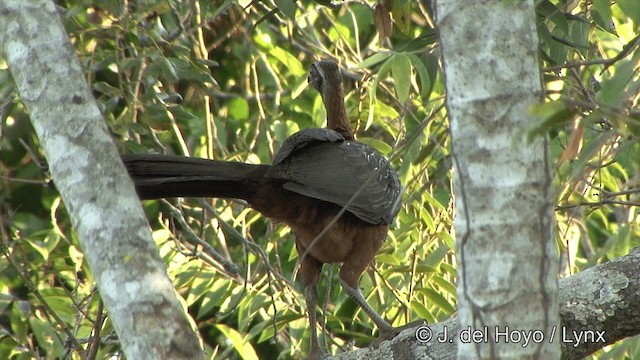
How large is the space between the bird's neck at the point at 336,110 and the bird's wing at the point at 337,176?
0.58 m

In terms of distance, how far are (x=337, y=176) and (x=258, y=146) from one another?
4.56 feet

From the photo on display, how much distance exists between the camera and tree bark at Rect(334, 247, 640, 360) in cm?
274

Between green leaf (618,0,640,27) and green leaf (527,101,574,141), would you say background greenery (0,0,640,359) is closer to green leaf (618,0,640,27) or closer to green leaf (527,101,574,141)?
green leaf (618,0,640,27)

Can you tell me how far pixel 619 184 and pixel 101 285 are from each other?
325cm

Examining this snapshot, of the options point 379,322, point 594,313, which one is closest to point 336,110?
point 379,322

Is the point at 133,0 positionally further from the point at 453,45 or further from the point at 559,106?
the point at 559,106

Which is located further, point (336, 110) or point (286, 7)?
point (336, 110)

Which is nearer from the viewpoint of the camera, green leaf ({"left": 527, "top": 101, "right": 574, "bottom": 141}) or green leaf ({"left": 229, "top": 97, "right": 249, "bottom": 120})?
green leaf ({"left": 527, "top": 101, "right": 574, "bottom": 141})

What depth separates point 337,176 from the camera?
3.54 metres

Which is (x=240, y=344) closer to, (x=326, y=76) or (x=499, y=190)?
(x=326, y=76)

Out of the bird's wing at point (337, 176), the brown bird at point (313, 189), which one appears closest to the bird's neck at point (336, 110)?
the brown bird at point (313, 189)

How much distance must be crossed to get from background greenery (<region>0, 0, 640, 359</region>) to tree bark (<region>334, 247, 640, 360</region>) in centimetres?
31

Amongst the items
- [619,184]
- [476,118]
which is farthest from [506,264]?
[619,184]

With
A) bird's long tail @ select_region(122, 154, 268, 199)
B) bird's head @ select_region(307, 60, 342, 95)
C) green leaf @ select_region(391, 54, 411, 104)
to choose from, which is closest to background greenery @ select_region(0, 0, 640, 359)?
green leaf @ select_region(391, 54, 411, 104)
